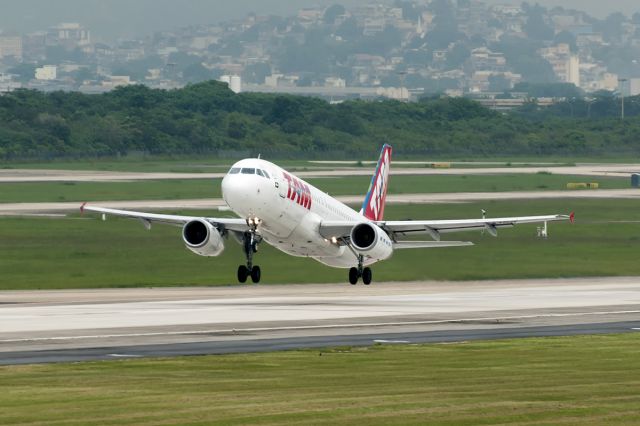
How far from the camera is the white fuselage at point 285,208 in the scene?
67.3 meters

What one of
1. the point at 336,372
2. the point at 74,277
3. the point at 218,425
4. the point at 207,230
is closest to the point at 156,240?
the point at 74,277

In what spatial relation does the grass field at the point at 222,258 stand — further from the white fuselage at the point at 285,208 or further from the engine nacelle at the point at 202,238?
the engine nacelle at the point at 202,238

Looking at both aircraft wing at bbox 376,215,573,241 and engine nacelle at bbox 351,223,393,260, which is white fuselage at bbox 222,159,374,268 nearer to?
engine nacelle at bbox 351,223,393,260

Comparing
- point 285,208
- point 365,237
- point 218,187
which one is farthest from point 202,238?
point 218,187

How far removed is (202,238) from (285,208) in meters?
4.25

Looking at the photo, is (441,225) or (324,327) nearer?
(324,327)

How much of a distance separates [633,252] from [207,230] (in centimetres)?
4102

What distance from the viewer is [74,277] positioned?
86.9 meters

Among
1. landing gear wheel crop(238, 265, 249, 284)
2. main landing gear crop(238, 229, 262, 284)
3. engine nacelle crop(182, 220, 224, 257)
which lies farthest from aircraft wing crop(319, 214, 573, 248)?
engine nacelle crop(182, 220, 224, 257)

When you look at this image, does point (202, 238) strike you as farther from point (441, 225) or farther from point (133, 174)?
point (133, 174)

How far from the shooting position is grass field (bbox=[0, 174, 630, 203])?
148m

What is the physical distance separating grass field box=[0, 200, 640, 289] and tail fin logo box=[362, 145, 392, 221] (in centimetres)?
357

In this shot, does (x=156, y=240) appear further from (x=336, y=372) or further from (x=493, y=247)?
(x=336, y=372)

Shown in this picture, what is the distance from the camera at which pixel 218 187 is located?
16300 centimetres
